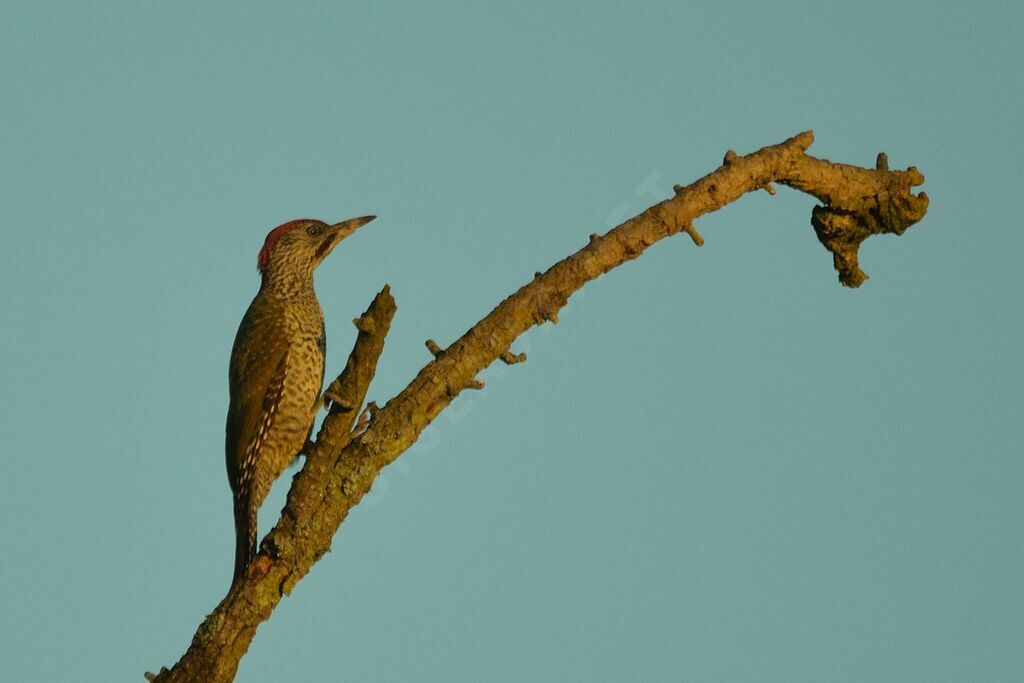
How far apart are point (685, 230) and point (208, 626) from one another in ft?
8.28

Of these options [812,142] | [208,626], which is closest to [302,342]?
[208,626]

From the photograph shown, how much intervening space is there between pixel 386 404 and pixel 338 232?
3.66 metres

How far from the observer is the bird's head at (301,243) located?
8.07 metres

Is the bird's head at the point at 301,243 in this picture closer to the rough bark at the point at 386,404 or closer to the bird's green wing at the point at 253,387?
the bird's green wing at the point at 253,387

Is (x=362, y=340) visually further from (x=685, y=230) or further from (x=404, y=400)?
(x=685, y=230)

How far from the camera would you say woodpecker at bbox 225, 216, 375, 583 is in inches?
275

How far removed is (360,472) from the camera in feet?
15.5

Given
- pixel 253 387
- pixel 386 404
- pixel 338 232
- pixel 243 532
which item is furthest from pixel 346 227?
pixel 386 404

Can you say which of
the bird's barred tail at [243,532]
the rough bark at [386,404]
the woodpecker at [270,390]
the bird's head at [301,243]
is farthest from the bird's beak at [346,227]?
the rough bark at [386,404]

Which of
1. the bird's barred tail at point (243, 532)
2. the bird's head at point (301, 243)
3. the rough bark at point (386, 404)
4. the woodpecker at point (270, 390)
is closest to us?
the rough bark at point (386, 404)

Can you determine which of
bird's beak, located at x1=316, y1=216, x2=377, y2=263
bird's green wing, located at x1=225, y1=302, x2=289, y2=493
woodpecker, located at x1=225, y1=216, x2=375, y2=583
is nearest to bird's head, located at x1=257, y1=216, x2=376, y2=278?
bird's beak, located at x1=316, y1=216, x2=377, y2=263

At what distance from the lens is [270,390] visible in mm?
7078

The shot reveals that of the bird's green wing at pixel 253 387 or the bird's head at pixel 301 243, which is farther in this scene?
the bird's head at pixel 301 243

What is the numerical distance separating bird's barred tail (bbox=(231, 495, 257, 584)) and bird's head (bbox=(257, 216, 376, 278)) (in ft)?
6.30
